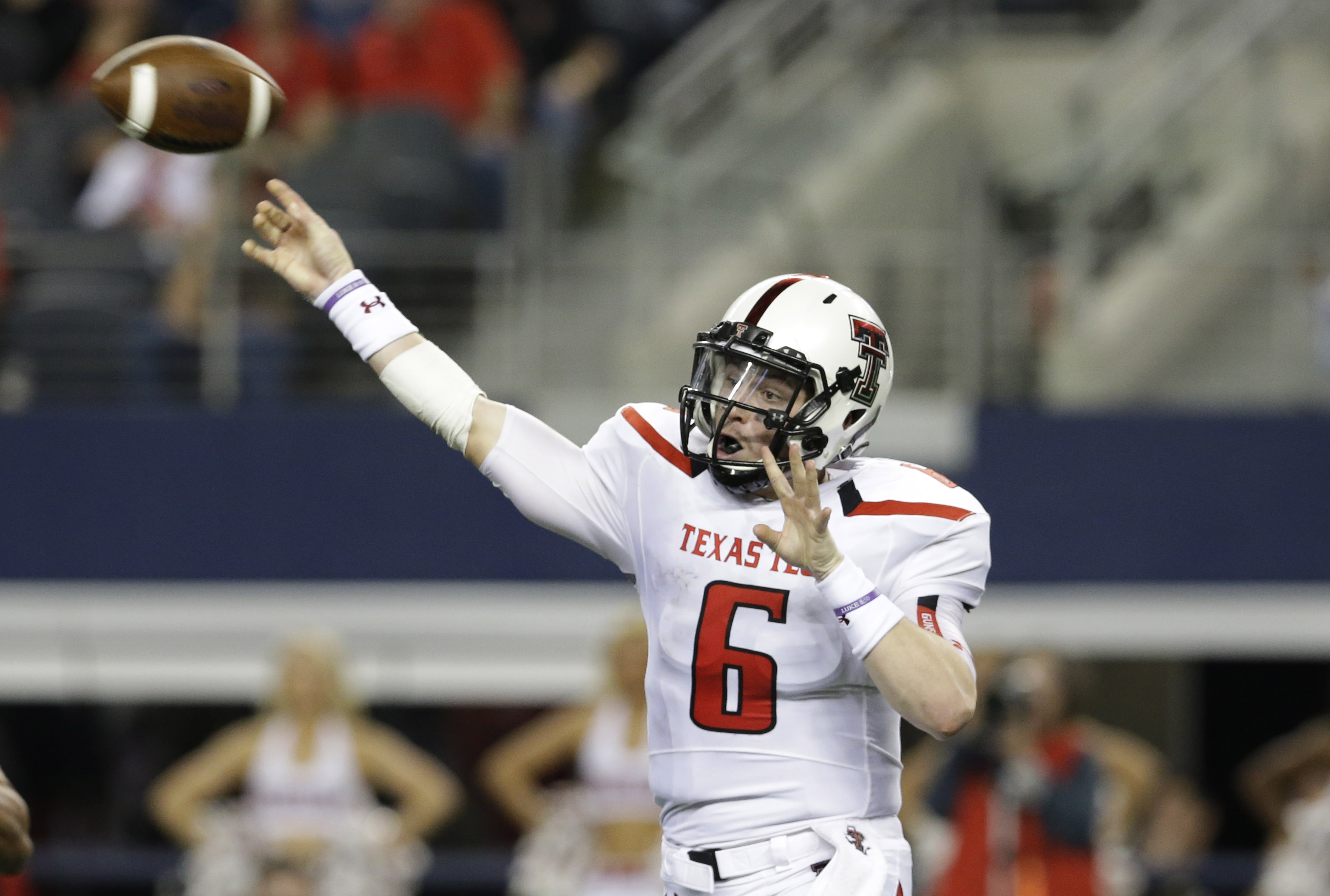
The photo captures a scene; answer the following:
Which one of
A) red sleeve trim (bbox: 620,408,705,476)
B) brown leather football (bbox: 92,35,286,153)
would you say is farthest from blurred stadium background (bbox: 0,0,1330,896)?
red sleeve trim (bbox: 620,408,705,476)

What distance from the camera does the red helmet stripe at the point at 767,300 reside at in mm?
3816

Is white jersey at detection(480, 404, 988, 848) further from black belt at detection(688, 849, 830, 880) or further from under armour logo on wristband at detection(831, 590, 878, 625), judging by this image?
under armour logo on wristband at detection(831, 590, 878, 625)

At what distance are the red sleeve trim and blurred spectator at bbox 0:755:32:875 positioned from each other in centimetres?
138

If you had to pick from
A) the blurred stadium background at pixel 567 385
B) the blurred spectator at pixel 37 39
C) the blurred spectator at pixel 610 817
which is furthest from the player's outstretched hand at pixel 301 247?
the blurred spectator at pixel 37 39

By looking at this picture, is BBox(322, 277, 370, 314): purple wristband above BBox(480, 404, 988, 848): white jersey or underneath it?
above

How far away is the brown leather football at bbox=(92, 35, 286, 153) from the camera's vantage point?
13.4ft

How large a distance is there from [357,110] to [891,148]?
2.55 meters

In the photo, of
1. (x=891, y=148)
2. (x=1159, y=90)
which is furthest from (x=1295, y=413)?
(x=891, y=148)

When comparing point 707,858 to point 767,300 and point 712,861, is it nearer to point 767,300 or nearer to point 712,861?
point 712,861

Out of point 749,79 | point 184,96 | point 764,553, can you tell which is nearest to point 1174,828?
point 749,79

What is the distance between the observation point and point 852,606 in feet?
11.1

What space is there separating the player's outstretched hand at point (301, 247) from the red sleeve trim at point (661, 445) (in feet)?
2.15

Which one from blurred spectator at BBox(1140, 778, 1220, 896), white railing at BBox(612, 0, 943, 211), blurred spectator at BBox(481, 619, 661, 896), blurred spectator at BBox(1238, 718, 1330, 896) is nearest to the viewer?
blurred spectator at BBox(481, 619, 661, 896)

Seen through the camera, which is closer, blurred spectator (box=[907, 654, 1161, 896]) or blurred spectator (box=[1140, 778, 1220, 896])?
blurred spectator (box=[907, 654, 1161, 896])
